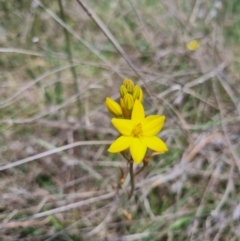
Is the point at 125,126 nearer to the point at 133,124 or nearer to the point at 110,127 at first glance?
the point at 133,124

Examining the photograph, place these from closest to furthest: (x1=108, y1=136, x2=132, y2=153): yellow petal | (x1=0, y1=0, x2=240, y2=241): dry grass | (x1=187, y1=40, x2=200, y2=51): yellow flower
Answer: (x1=108, y1=136, x2=132, y2=153): yellow petal
(x1=0, y1=0, x2=240, y2=241): dry grass
(x1=187, y1=40, x2=200, y2=51): yellow flower

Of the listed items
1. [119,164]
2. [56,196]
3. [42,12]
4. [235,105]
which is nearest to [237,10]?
[235,105]

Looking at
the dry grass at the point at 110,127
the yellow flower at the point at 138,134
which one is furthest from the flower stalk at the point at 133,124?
the dry grass at the point at 110,127

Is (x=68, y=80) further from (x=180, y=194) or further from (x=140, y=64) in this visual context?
(x=180, y=194)

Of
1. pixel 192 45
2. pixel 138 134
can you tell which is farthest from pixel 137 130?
pixel 192 45

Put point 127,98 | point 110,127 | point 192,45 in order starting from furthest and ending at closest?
point 192,45 < point 110,127 < point 127,98

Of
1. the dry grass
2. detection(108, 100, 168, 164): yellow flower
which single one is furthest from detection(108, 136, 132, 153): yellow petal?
the dry grass

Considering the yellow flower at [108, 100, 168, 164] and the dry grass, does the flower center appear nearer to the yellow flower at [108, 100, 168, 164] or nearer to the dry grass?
the yellow flower at [108, 100, 168, 164]
